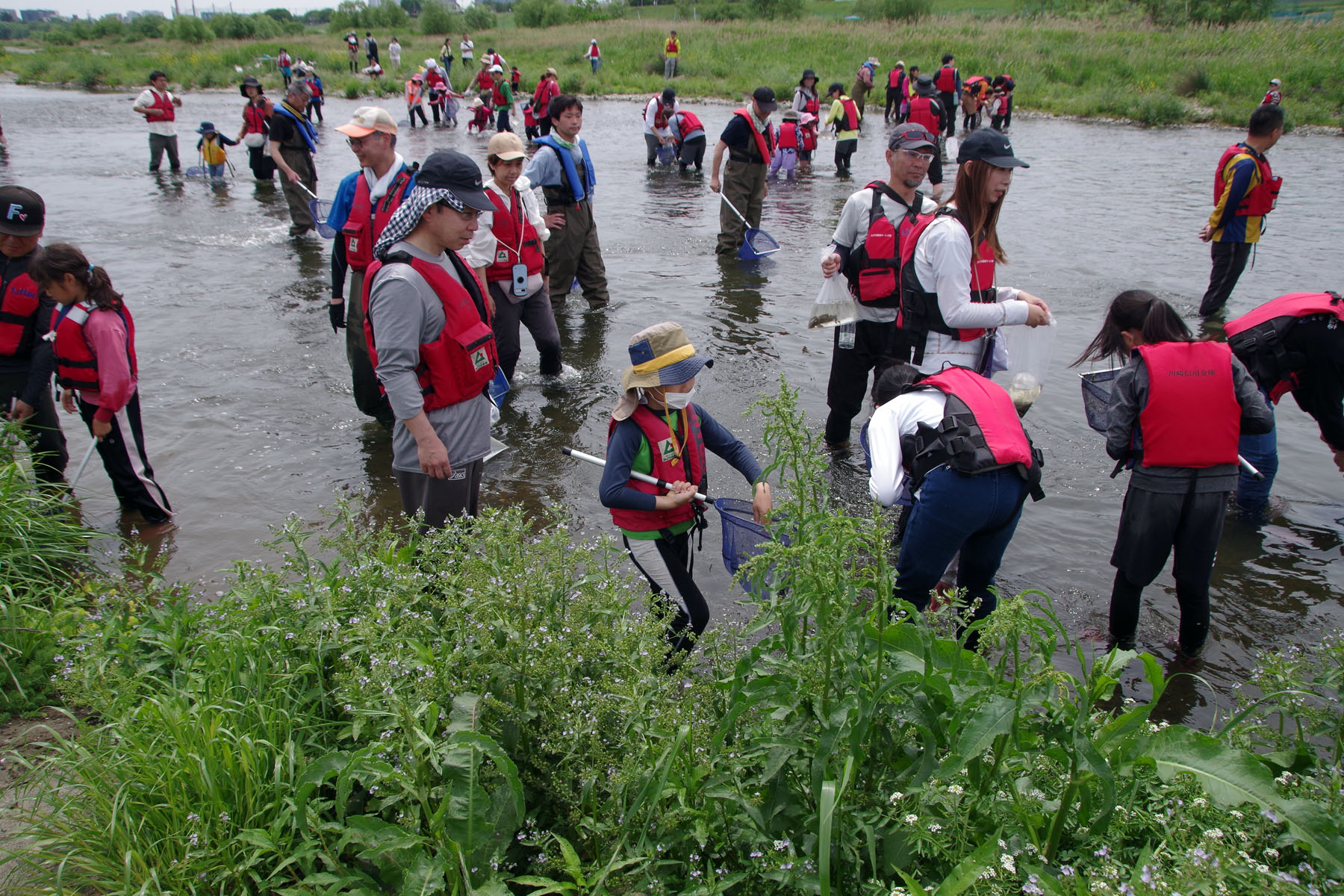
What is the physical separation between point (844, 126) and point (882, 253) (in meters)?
12.8

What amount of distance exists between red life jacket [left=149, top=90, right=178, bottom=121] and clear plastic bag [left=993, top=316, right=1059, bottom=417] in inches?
666

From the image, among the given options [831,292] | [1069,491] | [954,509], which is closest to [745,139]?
[831,292]

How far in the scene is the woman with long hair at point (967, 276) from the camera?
4391mm

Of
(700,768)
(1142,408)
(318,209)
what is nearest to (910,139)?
(1142,408)

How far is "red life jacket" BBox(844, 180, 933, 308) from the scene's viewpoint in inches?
211

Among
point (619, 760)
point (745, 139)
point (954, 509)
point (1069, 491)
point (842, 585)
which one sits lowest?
point (1069, 491)

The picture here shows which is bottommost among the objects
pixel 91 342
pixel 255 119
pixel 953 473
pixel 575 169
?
pixel 953 473

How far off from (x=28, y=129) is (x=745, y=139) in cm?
2360

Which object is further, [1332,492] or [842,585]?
[1332,492]

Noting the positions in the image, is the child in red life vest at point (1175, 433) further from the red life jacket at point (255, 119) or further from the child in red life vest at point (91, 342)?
the red life jacket at point (255, 119)

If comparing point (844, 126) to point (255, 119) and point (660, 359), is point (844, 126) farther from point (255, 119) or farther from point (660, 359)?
point (660, 359)

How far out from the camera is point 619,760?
8.08 feet

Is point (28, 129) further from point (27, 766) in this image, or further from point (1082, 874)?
point (1082, 874)

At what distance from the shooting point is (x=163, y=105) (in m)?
16.0
